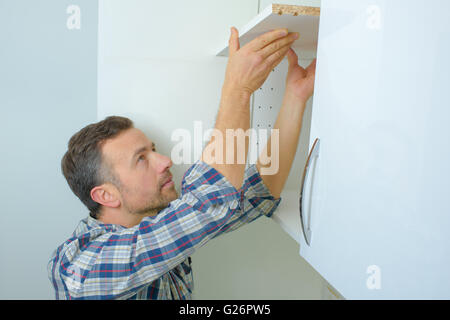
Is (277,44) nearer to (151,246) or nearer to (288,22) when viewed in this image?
(288,22)

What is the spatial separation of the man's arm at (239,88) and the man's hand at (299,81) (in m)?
0.18

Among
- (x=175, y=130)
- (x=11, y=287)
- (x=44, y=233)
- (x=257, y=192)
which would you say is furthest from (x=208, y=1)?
(x=11, y=287)

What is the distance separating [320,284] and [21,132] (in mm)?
1117

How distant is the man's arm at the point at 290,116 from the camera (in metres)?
0.96

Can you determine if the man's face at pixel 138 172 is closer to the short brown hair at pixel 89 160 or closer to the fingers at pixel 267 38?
the short brown hair at pixel 89 160

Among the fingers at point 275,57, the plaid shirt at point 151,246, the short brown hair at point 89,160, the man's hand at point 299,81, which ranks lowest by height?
the plaid shirt at point 151,246

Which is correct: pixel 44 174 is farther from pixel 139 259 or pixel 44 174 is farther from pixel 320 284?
pixel 320 284

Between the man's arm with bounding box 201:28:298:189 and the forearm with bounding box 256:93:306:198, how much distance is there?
0.20 metres

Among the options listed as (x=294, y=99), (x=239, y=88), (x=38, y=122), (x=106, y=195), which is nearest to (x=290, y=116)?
(x=294, y=99)

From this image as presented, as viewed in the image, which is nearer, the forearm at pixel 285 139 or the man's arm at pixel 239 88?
the man's arm at pixel 239 88

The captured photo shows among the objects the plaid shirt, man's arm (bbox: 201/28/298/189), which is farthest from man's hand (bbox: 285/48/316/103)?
the plaid shirt

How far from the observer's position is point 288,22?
71 cm

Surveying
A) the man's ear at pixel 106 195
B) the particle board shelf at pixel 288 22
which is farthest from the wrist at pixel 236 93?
the man's ear at pixel 106 195

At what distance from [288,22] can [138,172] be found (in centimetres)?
51
